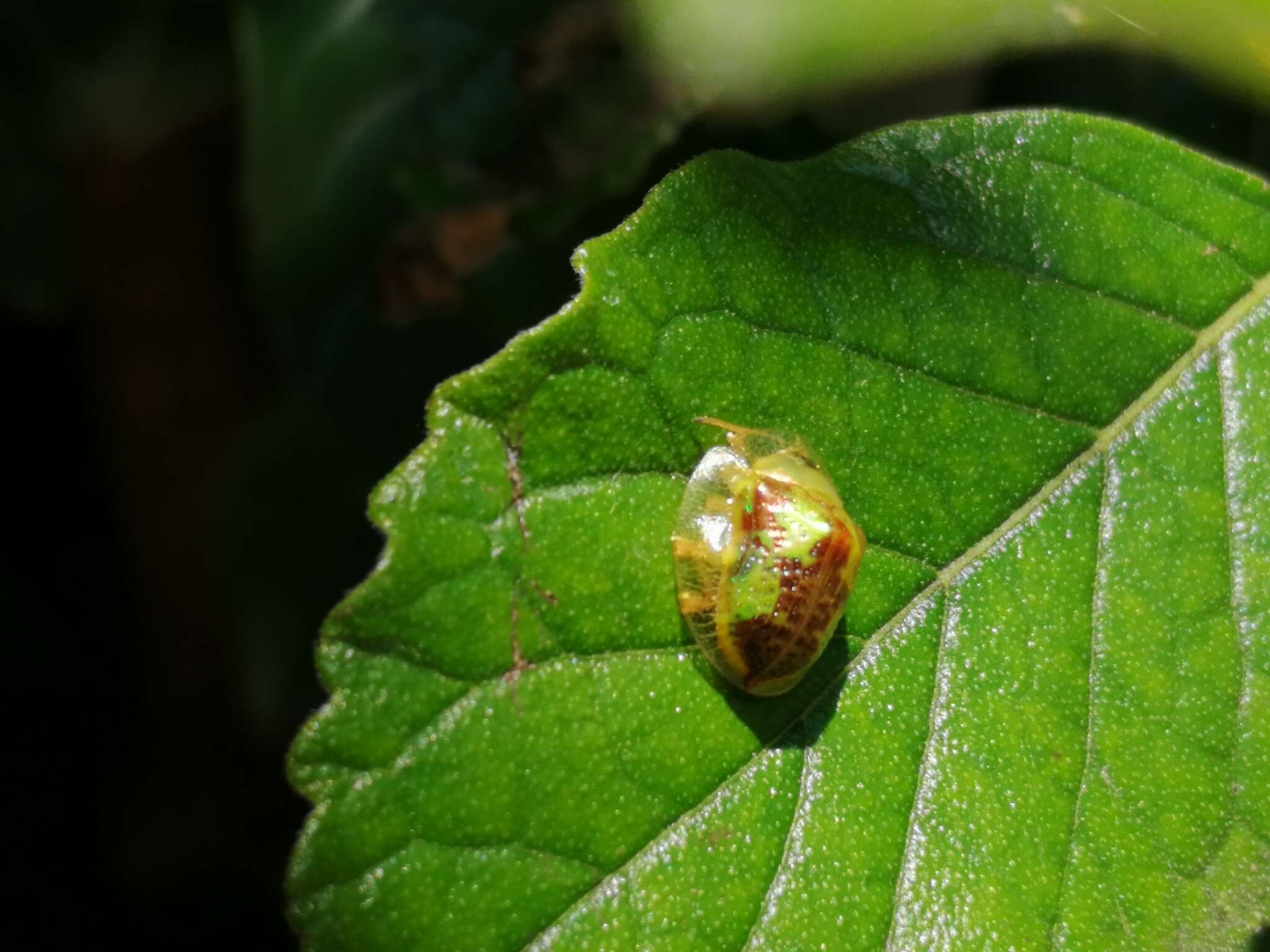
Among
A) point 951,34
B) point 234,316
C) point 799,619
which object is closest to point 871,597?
point 799,619

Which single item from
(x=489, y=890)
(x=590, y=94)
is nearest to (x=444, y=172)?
(x=590, y=94)

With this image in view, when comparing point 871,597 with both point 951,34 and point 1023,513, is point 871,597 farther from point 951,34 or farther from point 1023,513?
point 951,34

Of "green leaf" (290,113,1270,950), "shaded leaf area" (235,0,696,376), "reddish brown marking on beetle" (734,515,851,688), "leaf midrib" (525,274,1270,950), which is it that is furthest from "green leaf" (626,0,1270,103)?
"reddish brown marking on beetle" (734,515,851,688)

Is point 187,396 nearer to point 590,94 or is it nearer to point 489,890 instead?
point 590,94

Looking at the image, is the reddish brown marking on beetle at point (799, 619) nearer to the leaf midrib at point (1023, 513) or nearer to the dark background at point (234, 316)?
the leaf midrib at point (1023, 513)

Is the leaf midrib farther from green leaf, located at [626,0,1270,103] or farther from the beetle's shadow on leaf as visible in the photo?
green leaf, located at [626,0,1270,103]

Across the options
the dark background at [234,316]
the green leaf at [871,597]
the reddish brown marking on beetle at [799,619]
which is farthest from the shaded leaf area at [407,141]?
the reddish brown marking on beetle at [799,619]

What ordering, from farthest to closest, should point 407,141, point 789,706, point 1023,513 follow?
point 407,141 < point 1023,513 < point 789,706
